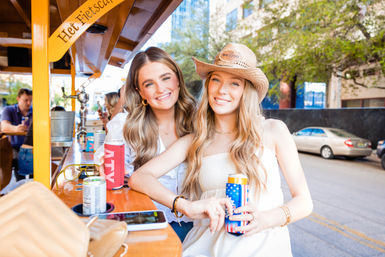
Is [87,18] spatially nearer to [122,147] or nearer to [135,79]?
[135,79]

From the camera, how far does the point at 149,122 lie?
2.51 metres

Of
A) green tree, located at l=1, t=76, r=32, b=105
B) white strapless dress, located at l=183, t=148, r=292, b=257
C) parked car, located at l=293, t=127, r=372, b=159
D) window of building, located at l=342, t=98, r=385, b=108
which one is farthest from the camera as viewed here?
green tree, located at l=1, t=76, r=32, b=105

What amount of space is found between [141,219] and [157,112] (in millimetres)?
1333

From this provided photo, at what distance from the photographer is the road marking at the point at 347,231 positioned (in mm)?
3902

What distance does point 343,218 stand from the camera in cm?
484

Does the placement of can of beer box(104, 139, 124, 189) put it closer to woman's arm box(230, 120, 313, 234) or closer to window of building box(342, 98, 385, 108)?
woman's arm box(230, 120, 313, 234)

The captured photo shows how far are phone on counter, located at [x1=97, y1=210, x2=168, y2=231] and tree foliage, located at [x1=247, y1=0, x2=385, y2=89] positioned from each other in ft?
34.1

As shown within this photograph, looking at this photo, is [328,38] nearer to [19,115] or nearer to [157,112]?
[19,115]

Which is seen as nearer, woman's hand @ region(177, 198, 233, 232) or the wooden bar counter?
the wooden bar counter

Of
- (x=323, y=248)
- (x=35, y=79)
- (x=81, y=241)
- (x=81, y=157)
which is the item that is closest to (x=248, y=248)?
(x=81, y=241)

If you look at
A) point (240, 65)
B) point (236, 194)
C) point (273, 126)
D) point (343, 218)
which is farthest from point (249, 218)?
point (343, 218)

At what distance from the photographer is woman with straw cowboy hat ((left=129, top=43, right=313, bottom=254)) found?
1.70 metres

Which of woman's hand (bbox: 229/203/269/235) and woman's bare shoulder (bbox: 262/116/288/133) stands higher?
woman's bare shoulder (bbox: 262/116/288/133)

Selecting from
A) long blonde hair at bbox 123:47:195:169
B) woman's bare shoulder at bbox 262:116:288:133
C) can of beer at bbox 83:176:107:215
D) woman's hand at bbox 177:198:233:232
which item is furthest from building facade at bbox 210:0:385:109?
can of beer at bbox 83:176:107:215
